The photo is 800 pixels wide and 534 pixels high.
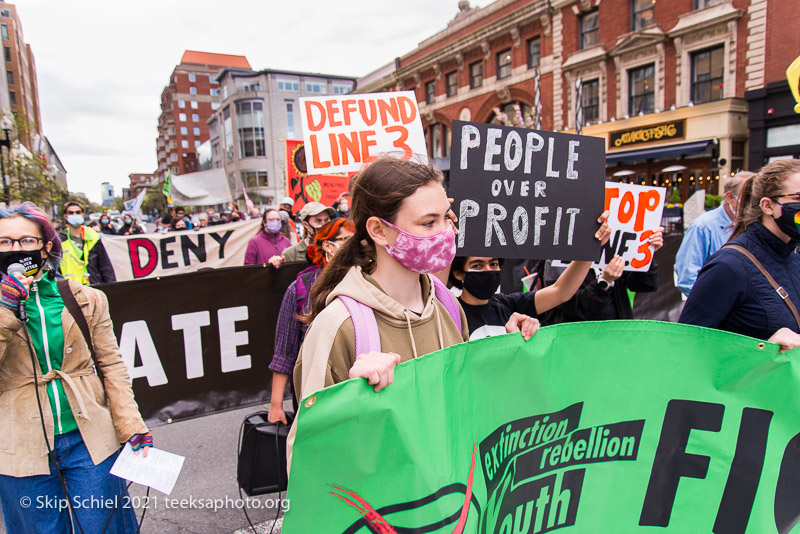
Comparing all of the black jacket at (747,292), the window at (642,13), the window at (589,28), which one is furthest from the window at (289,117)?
the black jacket at (747,292)

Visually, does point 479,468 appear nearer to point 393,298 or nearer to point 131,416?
point 393,298

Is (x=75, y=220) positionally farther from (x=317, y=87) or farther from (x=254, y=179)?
(x=317, y=87)

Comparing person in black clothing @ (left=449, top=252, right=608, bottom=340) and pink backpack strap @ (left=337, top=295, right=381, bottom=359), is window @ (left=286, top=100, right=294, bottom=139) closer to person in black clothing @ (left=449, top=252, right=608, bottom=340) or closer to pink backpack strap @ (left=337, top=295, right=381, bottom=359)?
person in black clothing @ (left=449, top=252, right=608, bottom=340)

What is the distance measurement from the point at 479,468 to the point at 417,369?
407 millimetres

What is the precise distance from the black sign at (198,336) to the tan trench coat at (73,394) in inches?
63.5

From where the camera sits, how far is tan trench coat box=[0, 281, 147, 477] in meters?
2.18

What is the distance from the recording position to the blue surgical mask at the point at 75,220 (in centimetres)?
653

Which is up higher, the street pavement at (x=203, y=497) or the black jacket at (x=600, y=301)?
the black jacket at (x=600, y=301)

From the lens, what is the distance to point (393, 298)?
66.6 inches

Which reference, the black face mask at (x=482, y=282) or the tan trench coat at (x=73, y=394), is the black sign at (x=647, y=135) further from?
the tan trench coat at (x=73, y=394)

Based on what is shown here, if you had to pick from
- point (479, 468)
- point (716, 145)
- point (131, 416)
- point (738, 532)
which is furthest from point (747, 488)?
point (716, 145)

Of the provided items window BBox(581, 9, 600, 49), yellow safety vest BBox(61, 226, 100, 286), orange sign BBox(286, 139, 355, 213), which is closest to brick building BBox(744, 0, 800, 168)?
window BBox(581, 9, 600, 49)

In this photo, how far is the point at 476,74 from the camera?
3100cm

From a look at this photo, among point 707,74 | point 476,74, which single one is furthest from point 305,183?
point 476,74
